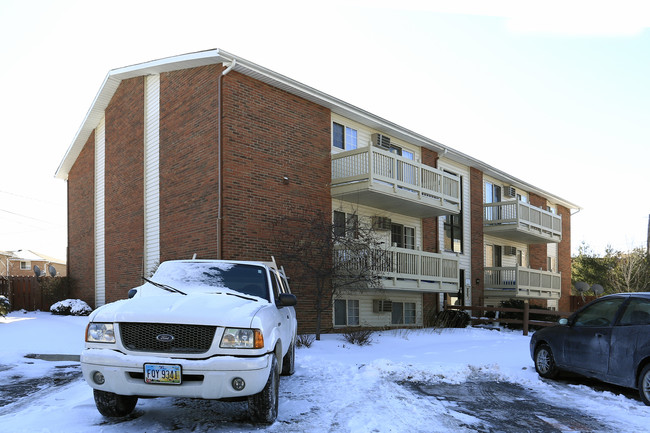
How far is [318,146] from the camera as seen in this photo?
17.3 metres

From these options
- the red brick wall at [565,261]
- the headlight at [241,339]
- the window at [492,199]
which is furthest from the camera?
the red brick wall at [565,261]

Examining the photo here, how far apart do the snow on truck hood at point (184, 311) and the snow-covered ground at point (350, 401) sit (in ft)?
3.60

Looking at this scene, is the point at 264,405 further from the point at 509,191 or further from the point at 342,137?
the point at 509,191

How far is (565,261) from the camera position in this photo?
35094 mm

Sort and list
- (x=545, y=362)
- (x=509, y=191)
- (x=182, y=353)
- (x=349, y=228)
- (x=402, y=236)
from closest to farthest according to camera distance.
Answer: (x=182, y=353) < (x=545, y=362) < (x=349, y=228) < (x=402, y=236) < (x=509, y=191)

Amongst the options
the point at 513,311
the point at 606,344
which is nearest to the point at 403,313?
the point at 513,311

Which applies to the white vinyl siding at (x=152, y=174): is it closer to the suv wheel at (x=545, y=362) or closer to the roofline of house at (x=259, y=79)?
the roofline of house at (x=259, y=79)

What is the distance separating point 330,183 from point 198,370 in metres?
12.9

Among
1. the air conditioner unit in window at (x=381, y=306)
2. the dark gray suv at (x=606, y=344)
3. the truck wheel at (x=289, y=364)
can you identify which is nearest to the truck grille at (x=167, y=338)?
the truck wheel at (x=289, y=364)

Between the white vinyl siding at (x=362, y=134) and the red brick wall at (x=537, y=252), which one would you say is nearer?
the white vinyl siding at (x=362, y=134)

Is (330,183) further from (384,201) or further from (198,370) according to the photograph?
(198,370)

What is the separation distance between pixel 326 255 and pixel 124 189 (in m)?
10.0

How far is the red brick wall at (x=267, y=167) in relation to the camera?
14703 mm

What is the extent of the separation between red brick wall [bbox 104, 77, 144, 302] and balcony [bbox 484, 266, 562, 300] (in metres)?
16.1
